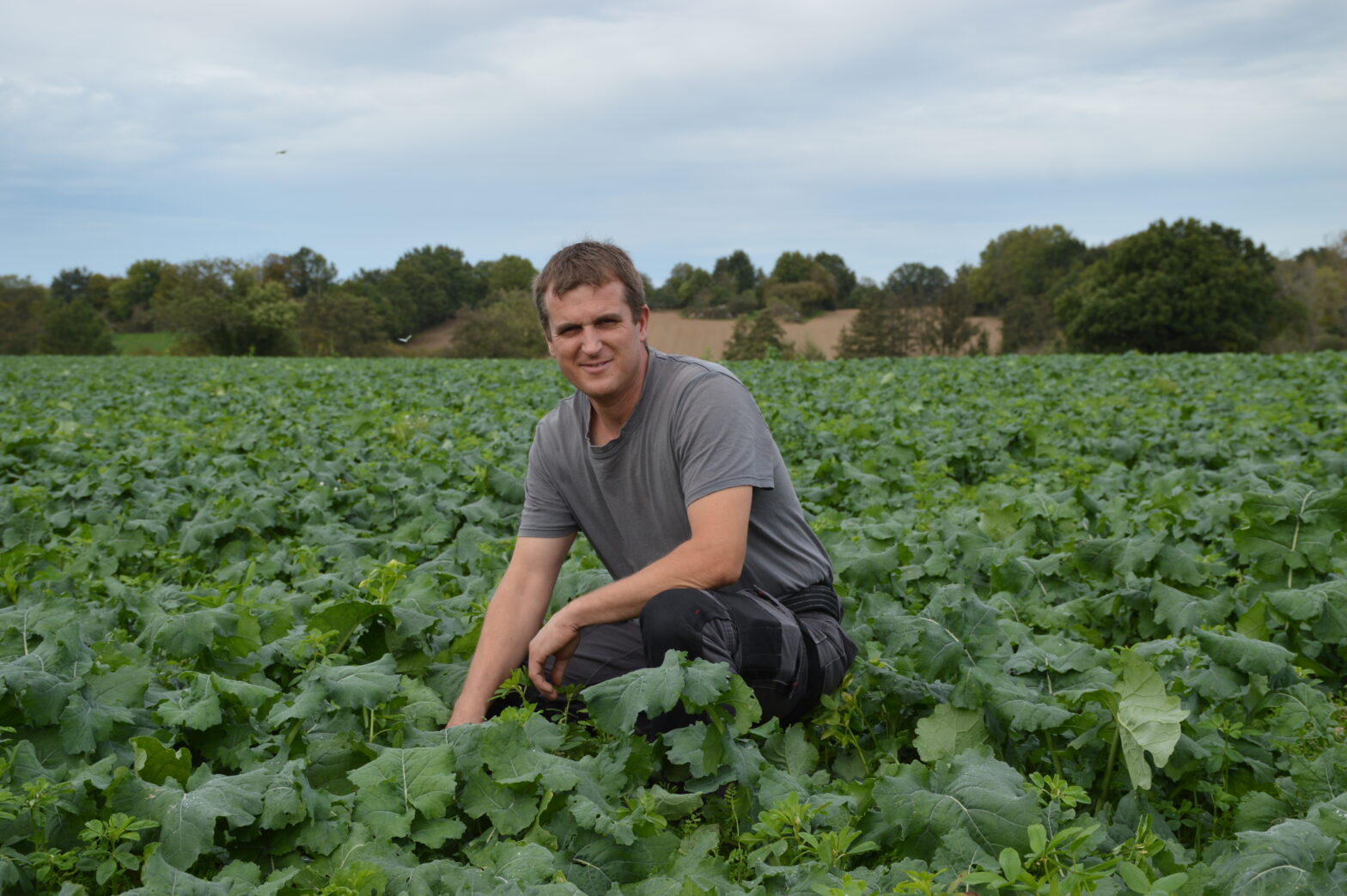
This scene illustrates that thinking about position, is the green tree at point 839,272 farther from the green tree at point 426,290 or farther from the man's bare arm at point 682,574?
the man's bare arm at point 682,574

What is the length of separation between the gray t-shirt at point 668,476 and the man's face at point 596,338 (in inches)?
7.2

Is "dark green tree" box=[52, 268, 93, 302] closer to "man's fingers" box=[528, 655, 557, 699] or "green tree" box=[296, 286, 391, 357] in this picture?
"green tree" box=[296, 286, 391, 357]

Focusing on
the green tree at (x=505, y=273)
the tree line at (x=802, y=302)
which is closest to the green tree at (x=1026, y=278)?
the tree line at (x=802, y=302)

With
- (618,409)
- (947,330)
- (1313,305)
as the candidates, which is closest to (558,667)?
(618,409)

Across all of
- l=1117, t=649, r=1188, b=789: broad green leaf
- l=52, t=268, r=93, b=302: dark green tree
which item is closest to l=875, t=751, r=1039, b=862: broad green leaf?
l=1117, t=649, r=1188, b=789: broad green leaf

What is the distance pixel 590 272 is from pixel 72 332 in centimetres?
8224

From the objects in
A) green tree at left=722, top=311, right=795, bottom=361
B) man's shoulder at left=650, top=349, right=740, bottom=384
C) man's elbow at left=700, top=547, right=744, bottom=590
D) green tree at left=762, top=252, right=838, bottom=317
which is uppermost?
green tree at left=762, top=252, right=838, bottom=317

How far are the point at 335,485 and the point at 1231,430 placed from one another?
8071 mm

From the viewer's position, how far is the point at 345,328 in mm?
67000

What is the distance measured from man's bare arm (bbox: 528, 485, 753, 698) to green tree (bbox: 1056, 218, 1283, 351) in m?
56.8

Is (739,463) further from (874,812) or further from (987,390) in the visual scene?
(987,390)

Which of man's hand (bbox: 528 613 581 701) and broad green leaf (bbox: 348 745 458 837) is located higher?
man's hand (bbox: 528 613 581 701)

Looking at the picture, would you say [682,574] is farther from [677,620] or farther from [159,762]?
[159,762]

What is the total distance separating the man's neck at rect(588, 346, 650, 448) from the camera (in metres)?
3.35
